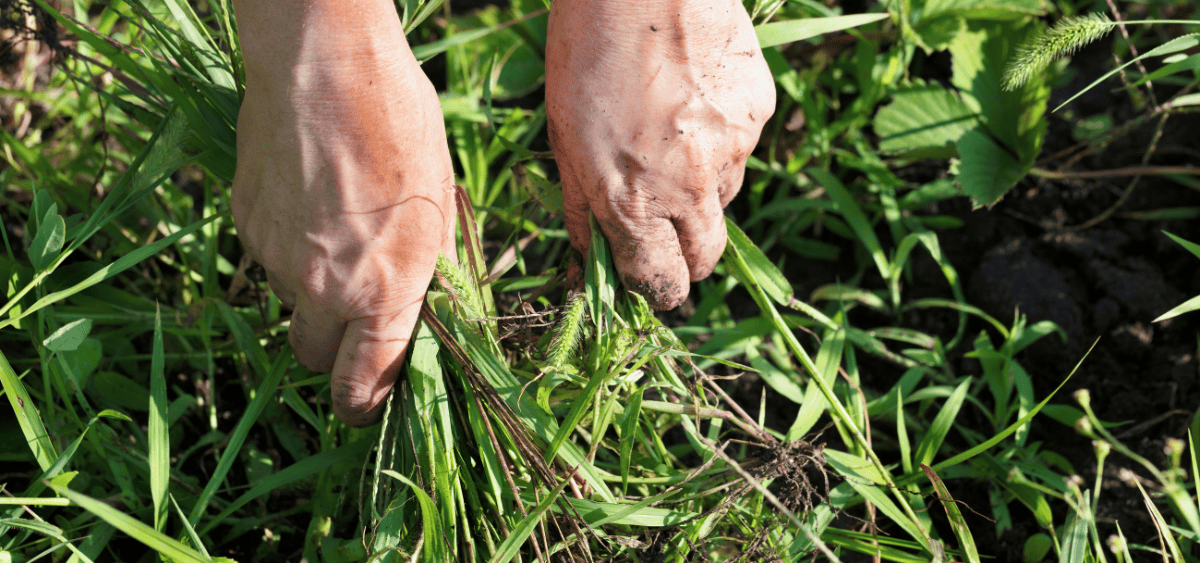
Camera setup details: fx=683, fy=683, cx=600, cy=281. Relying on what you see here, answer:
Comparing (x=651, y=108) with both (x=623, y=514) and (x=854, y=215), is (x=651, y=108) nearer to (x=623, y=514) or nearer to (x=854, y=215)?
(x=623, y=514)

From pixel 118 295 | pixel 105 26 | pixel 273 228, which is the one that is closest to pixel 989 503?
pixel 273 228

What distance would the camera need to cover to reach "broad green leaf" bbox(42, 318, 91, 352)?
112 centimetres

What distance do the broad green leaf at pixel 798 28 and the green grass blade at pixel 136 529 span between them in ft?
4.46

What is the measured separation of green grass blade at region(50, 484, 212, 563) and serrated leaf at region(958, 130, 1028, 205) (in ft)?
5.64

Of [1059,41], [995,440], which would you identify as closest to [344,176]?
[995,440]

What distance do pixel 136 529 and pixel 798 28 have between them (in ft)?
4.77

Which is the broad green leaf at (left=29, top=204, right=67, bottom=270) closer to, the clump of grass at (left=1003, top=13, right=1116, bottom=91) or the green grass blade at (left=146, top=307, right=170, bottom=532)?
the green grass blade at (left=146, top=307, right=170, bottom=532)

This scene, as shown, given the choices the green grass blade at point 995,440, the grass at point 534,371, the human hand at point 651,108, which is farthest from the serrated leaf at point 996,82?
the human hand at point 651,108

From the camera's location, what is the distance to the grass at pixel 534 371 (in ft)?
3.72

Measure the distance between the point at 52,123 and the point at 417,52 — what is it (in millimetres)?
1402

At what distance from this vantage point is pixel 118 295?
1.49 metres

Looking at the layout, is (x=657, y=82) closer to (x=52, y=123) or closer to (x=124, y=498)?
(x=124, y=498)

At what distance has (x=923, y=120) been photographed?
1776 mm

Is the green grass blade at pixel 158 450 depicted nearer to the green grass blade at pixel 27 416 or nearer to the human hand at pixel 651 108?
the green grass blade at pixel 27 416
